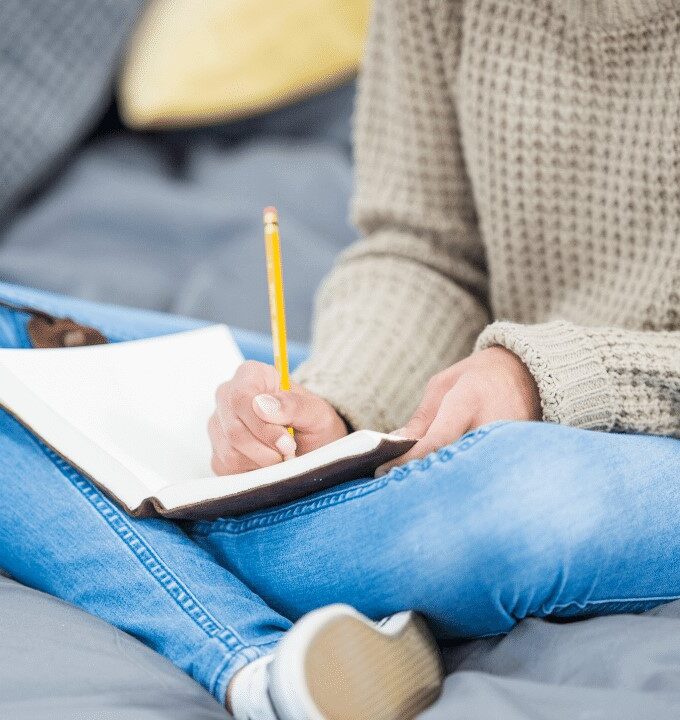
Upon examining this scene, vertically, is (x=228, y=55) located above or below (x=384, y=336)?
above

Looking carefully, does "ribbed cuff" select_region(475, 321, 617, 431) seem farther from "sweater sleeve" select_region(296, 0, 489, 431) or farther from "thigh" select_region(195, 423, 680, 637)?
"sweater sleeve" select_region(296, 0, 489, 431)

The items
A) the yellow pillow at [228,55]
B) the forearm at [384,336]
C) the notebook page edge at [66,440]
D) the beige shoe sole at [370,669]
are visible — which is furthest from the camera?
the yellow pillow at [228,55]

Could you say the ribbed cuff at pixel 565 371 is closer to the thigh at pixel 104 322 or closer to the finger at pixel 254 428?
the finger at pixel 254 428

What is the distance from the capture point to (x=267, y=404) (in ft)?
1.98

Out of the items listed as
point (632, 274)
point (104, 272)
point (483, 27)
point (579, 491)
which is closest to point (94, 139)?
point (104, 272)

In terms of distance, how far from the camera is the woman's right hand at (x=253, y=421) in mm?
610

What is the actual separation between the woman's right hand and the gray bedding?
13 cm

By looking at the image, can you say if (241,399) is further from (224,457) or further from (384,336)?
(384,336)

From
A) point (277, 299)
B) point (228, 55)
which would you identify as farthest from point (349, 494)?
point (228, 55)

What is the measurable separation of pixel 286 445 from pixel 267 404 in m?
0.03

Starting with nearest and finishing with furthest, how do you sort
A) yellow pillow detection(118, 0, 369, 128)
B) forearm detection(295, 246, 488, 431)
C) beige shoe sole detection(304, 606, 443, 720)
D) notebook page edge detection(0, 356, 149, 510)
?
beige shoe sole detection(304, 606, 443, 720)
notebook page edge detection(0, 356, 149, 510)
forearm detection(295, 246, 488, 431)
yellow pillow detection(118, 0, 369, 128)

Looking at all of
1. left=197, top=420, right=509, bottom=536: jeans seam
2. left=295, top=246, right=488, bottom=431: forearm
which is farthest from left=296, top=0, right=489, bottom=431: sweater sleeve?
left=197, top=420, right=509, bottom=536: jeans seam

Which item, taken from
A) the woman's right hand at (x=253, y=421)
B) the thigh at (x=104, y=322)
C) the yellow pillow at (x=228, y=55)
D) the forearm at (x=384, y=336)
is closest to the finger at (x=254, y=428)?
the woman's right hand at (x=253, y=421)

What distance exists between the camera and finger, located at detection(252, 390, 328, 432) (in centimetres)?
60
